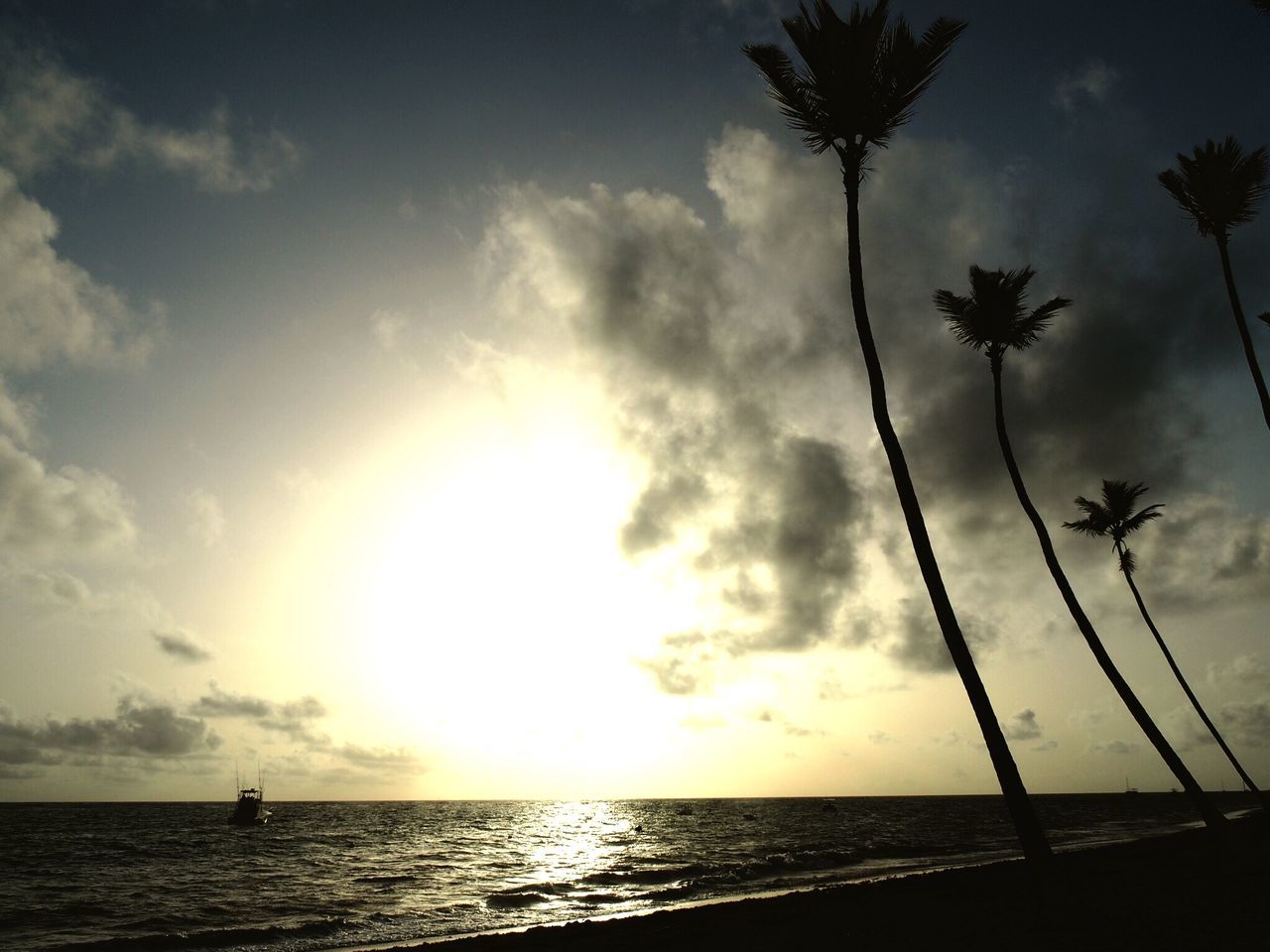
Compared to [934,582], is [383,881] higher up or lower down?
lower down

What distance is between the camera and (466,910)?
86.5 feet

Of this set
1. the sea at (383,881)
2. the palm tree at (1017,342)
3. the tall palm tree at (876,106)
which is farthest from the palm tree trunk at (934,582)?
the sea at (383,881)

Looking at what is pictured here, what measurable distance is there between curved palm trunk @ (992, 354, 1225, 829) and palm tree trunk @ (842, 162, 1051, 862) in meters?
9.45

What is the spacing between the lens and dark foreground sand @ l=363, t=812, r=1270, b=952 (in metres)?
10.0

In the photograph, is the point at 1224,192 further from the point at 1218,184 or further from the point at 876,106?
the point at 876,106

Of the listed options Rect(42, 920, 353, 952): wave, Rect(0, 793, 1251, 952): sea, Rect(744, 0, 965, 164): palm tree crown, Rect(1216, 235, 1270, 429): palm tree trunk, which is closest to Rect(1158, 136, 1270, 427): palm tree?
Rect(1216, 235, 1270, 429): palm tree trunk

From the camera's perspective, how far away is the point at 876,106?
1321 cm

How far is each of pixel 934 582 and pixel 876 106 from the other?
Result: 8.96 metres

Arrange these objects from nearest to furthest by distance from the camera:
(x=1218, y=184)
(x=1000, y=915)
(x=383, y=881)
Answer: (x=1000, y=915) < (x=1218, y=184) < (x=383, y=881)

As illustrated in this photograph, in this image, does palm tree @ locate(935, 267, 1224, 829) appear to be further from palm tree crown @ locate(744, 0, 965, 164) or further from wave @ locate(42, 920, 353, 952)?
wave @ locate(42, 920, 353, 952)

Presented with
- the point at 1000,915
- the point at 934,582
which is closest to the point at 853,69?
the point at 934,582

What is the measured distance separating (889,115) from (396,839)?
73.3m

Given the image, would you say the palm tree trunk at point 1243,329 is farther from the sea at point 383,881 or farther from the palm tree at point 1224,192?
the sea at point 383,881

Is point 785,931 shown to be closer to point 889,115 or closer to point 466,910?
point 889,115
